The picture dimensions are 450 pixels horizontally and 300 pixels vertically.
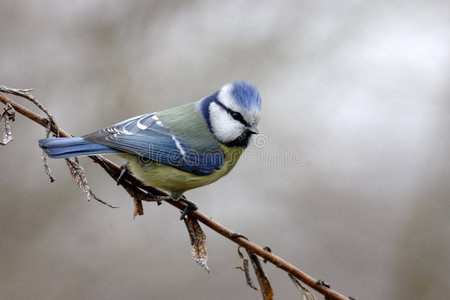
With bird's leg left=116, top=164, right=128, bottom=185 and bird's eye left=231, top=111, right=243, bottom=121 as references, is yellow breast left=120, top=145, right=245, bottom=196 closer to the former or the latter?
bird's leg left=116, top=164, right=128, bottom=185

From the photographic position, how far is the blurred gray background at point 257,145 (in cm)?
371

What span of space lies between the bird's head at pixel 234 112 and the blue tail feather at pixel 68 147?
2.45 ft

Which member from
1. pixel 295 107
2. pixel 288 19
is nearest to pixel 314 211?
pixel 295 107

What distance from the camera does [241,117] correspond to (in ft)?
8.54

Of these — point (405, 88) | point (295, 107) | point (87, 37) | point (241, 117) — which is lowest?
point (241, 117)

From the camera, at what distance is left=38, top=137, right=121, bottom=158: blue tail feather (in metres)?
2.07

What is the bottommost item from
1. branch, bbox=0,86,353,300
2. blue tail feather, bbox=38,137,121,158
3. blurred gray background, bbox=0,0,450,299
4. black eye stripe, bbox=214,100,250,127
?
branch, bbox=0,86,353,300

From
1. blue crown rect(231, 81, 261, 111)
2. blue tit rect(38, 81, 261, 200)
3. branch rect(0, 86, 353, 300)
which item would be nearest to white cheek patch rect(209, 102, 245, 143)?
blue tit rect(38, 81, 261, 200)

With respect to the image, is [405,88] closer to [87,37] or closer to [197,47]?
[197,47]

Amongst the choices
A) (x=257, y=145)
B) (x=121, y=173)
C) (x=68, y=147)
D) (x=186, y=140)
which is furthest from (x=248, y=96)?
(x=257, y=145)

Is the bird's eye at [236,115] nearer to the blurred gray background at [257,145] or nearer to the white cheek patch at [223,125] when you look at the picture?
the white cheek patch at [223,125]

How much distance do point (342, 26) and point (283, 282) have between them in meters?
2.55

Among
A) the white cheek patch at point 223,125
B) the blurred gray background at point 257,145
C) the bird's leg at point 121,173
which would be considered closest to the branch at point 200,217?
the bird's leg at point 121,173

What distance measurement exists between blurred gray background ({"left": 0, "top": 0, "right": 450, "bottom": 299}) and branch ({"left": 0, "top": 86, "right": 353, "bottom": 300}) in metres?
1.59
